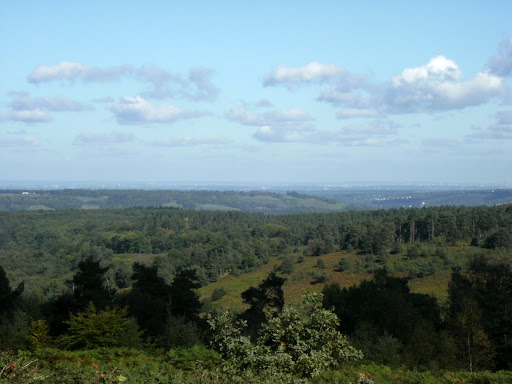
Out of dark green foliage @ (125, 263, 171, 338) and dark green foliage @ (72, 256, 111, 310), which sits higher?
dark green foliage @ (72, 256, 111, 310)

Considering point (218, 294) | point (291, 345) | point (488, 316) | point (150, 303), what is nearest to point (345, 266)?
point (218, 294)

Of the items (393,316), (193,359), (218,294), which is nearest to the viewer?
(193,359)

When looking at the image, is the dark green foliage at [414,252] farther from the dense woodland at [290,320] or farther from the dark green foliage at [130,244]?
the dark green foliage at [130,244]

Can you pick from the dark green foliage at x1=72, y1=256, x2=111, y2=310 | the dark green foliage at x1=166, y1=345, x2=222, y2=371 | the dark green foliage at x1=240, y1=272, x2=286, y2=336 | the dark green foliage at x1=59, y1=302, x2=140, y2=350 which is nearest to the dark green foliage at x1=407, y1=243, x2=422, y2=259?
the dark green foliage at x1=240, y1=272, x2=286, y2=336

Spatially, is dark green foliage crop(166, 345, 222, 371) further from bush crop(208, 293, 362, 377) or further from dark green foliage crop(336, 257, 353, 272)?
dark green foliage crop(336, 257, 353, 272)

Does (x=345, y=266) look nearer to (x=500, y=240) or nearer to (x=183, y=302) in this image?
(x=500, y=240)

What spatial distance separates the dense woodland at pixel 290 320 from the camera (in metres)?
12.1

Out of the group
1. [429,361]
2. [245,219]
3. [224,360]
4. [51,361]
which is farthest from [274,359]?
[245,219]

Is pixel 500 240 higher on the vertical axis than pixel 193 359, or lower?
lower

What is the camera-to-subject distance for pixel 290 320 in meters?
12.2

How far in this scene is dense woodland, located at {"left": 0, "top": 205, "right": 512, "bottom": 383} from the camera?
39.6 feet

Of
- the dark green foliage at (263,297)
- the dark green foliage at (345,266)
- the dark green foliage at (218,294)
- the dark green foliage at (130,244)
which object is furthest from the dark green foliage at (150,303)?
the dark green foliage at (130,244)

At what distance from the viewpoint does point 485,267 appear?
4250 cm

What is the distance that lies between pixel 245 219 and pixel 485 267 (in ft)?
458
